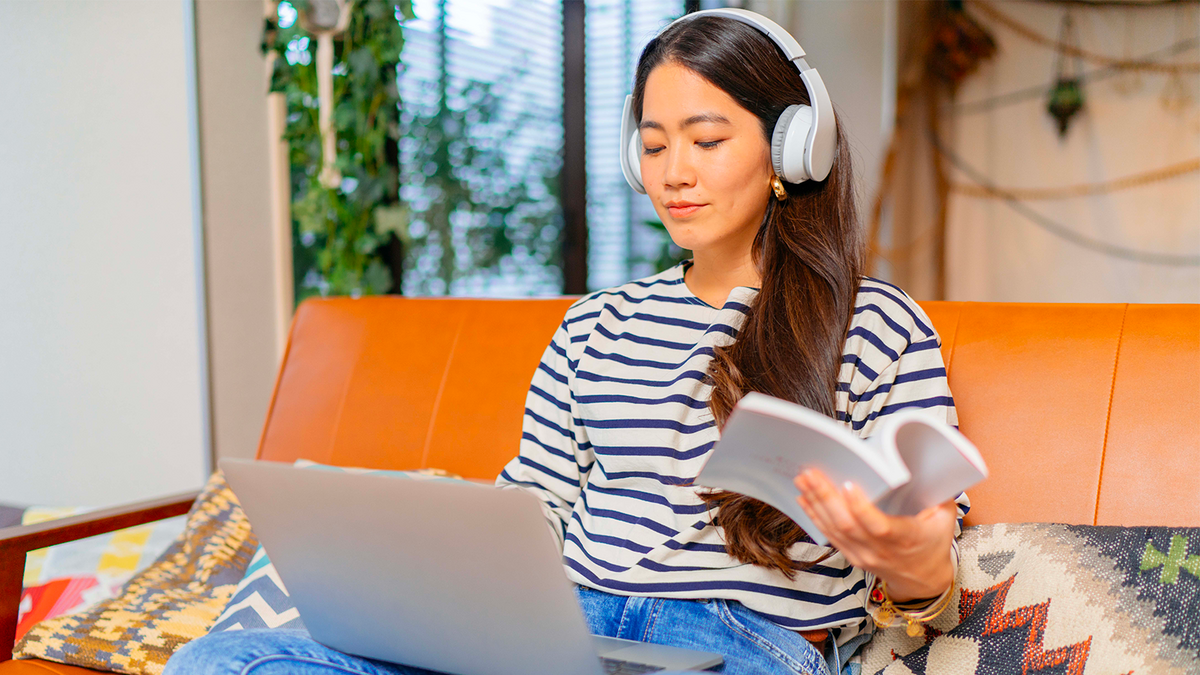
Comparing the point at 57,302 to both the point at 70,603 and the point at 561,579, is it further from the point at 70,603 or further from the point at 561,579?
the point at 561,579

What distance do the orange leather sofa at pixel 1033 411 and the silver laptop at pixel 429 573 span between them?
0.50 m

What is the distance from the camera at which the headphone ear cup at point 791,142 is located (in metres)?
0.99

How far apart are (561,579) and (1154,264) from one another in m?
4.12

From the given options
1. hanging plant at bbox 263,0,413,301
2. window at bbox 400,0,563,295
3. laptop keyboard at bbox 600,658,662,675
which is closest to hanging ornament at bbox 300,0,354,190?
hanging plant at bbox 263,0,413,301

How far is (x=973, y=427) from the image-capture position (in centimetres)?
111

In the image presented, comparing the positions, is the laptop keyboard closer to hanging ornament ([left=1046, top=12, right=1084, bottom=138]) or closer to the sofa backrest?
the sofa backrest

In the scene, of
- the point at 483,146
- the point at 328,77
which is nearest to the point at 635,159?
the point at 328,77

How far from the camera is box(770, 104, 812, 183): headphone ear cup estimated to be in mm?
990

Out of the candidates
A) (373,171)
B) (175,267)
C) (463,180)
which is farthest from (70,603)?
(463,180)

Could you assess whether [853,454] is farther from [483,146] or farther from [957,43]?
[957,43]

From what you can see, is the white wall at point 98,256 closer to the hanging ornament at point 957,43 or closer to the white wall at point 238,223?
the white wall at point 238,223

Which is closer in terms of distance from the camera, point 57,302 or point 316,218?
point 57,302

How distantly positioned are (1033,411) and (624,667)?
0.62 m

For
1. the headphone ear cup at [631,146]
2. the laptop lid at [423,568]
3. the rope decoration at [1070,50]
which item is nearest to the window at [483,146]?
the headphone ear cup at [631,146]
